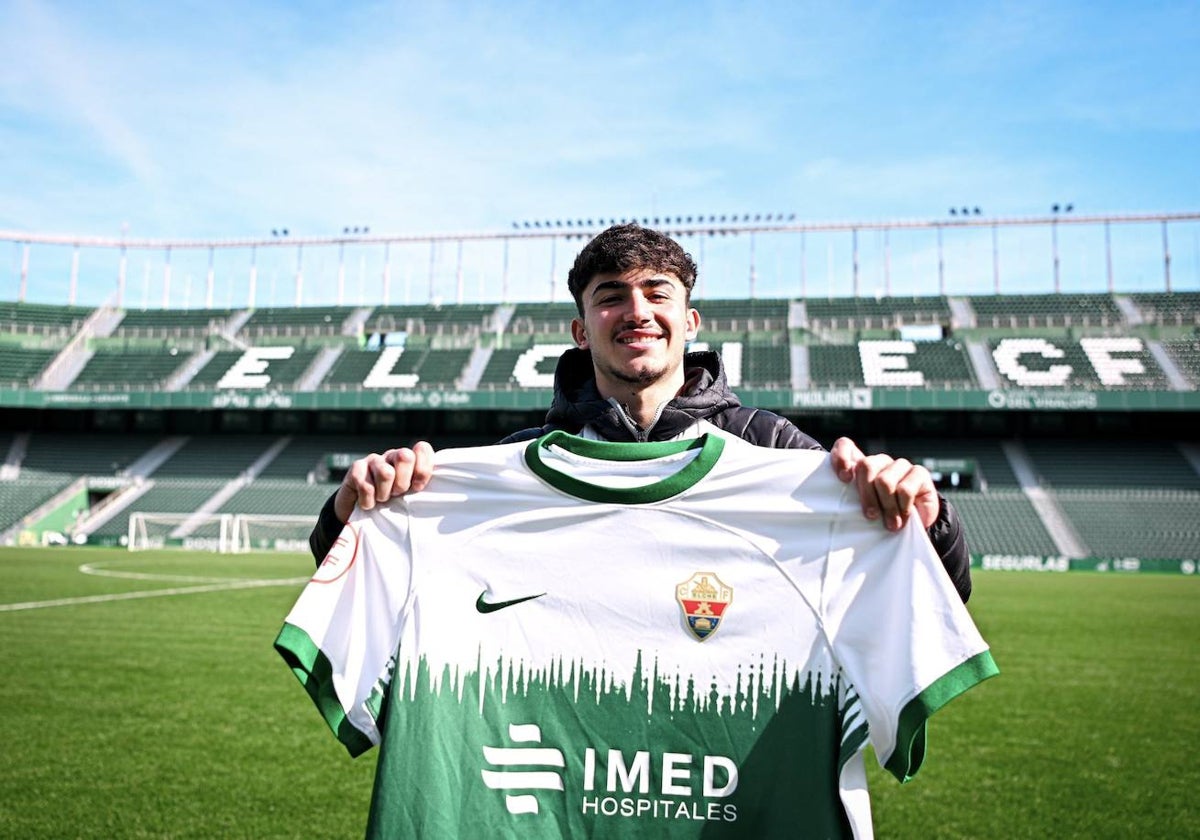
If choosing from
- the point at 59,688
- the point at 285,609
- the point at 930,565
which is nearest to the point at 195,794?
the point at 59,688

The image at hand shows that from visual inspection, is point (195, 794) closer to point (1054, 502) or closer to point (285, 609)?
point (285, 609)

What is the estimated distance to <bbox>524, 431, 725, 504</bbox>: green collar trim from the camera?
6.62 ft

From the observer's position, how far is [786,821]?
1785mm

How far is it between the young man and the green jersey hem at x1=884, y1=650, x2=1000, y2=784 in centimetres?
22

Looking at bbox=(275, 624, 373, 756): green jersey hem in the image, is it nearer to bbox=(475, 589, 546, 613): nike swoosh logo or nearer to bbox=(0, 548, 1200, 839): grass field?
bbox=(475, 589, 546, 613): nike swoosh logo

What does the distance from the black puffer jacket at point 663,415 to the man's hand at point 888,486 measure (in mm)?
341

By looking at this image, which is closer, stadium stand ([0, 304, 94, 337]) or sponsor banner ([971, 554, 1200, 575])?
sponsor banner ([971, 554, 1200, 575])

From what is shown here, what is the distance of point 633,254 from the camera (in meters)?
2.14

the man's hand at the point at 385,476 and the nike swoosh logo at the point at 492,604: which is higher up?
the man's hand at the point at 385,476

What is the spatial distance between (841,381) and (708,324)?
6700 mm

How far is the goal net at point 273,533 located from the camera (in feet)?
88.2

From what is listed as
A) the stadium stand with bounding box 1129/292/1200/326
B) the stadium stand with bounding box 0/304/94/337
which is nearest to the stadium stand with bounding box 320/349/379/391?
the stadium stand with bounding box 0/304/94/337

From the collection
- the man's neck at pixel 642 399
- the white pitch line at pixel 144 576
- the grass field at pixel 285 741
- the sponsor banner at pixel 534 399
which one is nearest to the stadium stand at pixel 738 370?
the sponsor banner at pixel 534 399

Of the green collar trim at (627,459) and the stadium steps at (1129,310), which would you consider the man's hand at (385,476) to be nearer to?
the green collar trim at (627,459)
